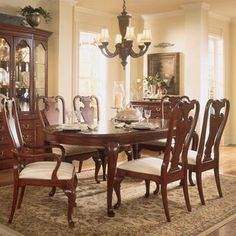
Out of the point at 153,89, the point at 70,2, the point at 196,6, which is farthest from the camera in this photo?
the point at 153,89

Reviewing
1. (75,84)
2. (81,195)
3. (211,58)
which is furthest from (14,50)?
(211,58)

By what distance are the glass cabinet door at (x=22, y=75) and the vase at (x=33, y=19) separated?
33 cm

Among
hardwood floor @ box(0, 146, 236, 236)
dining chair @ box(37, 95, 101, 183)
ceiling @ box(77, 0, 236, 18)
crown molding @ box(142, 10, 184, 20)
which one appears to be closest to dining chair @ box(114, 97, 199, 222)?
hardwood floor @ box(0, 146, 236, 236)

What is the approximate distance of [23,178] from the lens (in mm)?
2936

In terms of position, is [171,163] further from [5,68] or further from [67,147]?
[5,68]

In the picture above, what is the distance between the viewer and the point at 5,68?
5.11 m

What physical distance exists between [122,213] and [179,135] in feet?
2.79

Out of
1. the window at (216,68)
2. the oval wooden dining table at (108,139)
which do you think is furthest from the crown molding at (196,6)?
the oval wooden dining table at (108,139)

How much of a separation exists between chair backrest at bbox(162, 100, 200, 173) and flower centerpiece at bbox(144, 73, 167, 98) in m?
3.72

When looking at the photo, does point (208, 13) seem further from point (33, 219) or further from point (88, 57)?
point (33, 219)

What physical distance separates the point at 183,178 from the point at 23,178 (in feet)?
4.49

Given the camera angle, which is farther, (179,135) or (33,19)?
(33,19)

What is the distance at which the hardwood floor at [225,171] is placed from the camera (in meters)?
2.86

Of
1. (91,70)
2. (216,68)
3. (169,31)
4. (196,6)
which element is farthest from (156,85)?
(196,6)
